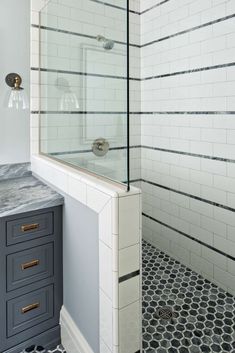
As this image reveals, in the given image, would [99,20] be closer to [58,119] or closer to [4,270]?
[58,119]

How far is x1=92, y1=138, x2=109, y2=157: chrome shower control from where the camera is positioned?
1.42m

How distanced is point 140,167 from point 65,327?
1760mm

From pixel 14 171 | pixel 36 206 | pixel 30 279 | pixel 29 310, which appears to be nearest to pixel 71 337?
pixel 29 310

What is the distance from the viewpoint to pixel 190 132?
2340mm

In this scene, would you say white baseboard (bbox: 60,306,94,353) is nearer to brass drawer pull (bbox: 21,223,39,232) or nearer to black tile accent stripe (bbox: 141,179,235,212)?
brass drawer pull (bbox: 21,223,39,232)

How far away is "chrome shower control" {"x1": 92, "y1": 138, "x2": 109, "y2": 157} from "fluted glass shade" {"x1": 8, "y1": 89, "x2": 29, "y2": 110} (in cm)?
87

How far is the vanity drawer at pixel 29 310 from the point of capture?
1.54 metres

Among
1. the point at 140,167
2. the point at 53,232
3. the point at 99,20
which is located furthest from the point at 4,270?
the point at 140,167

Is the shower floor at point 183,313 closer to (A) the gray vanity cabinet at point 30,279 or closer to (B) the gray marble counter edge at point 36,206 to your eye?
(A) the gray vanity cabinet at point 30,279

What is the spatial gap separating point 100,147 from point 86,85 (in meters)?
0.48

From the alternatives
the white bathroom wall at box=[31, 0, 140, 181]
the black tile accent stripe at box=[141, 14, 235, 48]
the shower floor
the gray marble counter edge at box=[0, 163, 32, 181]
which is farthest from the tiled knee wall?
the gray marble counter edge at box=[0, 163, 32, 181]

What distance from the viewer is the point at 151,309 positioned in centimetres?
193

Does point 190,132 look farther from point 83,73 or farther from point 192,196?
point 83,73

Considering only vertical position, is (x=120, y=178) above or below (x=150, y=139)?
below
